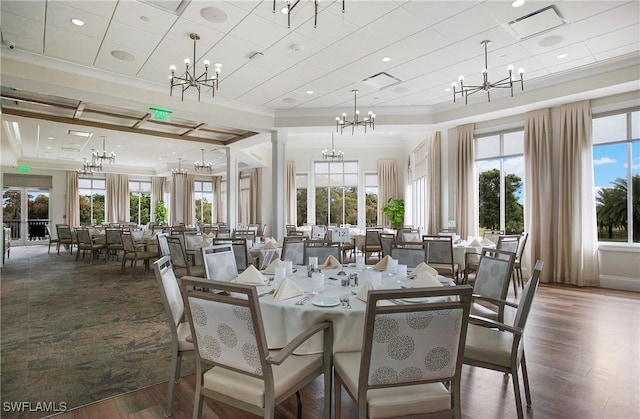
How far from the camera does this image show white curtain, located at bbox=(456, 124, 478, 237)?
8148mm

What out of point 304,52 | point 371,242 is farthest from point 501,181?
point 304,52

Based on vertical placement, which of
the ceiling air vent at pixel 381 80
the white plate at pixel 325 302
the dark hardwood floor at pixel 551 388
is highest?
the ceiling air vent at pixel 381 80

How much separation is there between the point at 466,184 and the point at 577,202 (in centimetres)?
231

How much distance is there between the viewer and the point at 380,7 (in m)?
→ 4.04

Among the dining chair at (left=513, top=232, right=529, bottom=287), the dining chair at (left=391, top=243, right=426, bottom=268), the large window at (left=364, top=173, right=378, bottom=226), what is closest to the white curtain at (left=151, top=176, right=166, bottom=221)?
the large window at (left=364, top=173, right=378, bottom=226)

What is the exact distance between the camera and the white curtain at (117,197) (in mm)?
16656

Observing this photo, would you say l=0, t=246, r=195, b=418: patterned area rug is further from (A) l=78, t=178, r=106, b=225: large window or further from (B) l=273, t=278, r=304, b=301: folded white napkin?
(A) l=78, t=178, r=106, b=225: large window

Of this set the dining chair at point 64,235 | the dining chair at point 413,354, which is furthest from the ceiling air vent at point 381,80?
the dining chair at point 64,235

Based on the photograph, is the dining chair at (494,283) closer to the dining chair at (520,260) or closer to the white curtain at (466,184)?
the dining chair at (520,260)

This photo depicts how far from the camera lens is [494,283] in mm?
2938

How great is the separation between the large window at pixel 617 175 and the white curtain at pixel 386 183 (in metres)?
6.76

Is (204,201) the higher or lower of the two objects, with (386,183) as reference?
lower

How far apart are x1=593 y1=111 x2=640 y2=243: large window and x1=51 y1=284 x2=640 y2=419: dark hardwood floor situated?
9.83 ft

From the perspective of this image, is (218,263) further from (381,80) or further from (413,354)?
(381,80)
